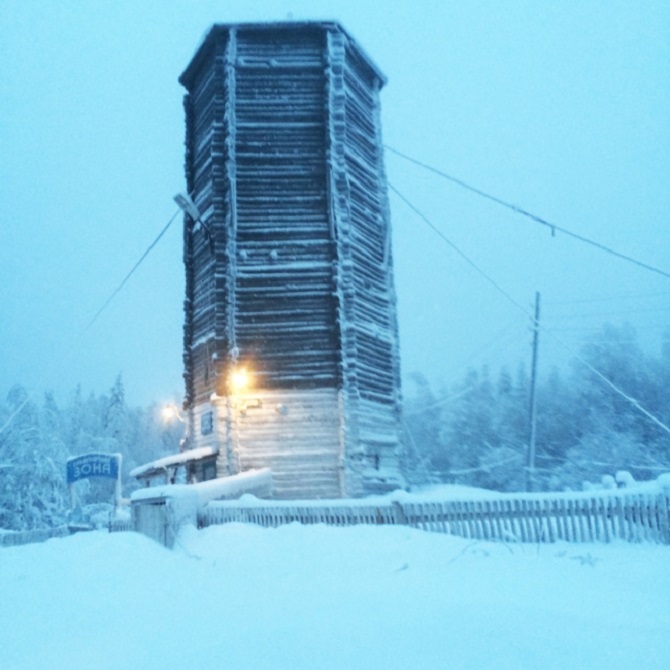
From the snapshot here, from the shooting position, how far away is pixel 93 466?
21078mm

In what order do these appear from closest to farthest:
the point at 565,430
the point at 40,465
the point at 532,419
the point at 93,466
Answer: the point at 93,466 → the point at 532,419 → the point at 40,465 → the point at 565,430

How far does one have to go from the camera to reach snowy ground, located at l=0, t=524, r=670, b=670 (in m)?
4.32

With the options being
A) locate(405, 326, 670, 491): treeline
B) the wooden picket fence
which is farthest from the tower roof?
locate(405, 326, 670, 491): treeline

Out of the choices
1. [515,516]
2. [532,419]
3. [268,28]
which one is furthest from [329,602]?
[532,419]

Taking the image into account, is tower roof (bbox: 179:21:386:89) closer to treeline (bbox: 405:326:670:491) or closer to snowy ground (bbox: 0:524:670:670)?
snowy ground (bbox: 0:524:670:670)

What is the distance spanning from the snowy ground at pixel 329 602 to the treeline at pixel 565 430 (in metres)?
31.1

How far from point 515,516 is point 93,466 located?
56.2 feet

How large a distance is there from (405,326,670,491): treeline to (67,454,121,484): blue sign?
2644 centimetres

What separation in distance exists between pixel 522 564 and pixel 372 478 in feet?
35.8

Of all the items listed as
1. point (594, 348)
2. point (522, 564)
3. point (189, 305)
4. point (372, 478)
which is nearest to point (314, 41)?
point (189, 305)

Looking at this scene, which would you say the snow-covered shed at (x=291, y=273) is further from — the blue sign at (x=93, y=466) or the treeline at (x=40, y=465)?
the treeline at (x=40, y=465)

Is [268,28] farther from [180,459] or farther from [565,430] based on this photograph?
[565,430]

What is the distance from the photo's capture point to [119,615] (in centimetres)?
578

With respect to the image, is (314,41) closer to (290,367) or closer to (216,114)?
(216,114)
